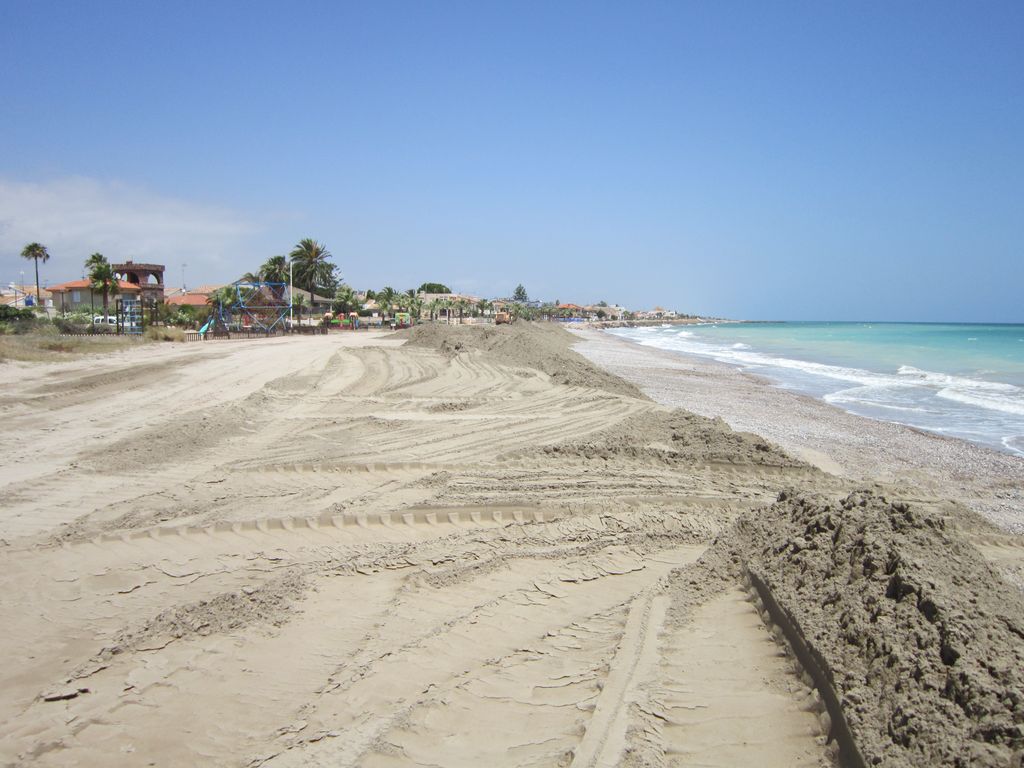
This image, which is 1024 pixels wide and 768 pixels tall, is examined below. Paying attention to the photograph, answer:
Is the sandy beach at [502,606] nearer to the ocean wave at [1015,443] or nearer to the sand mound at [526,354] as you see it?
the ocean wave at [1015,443]

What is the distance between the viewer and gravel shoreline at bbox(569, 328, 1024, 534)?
299 inches

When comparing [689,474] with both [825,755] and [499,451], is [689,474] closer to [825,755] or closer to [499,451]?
[499,451]

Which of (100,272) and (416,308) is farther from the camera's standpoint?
(416,308)

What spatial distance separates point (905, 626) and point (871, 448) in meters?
8.07

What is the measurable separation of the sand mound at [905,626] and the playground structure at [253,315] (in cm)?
3861

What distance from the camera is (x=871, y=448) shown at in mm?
10125

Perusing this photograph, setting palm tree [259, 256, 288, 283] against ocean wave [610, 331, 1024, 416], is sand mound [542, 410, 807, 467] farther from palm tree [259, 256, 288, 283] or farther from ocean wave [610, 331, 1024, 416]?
palm tree [259, 256, 288, 283]

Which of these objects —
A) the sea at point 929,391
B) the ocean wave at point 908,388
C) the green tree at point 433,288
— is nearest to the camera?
the sea at point 929,391

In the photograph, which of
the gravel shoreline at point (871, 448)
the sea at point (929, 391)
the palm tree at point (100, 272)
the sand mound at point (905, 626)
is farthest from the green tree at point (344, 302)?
the sand mound at point (905, 626)

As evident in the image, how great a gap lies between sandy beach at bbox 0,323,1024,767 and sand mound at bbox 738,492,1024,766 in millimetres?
14

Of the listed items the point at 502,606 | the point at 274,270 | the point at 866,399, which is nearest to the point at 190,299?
the point at 274,270

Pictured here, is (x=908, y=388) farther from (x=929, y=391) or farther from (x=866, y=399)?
(x=866, y=399)

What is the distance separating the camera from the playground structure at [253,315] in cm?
4024

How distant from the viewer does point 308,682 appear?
11.0ft
